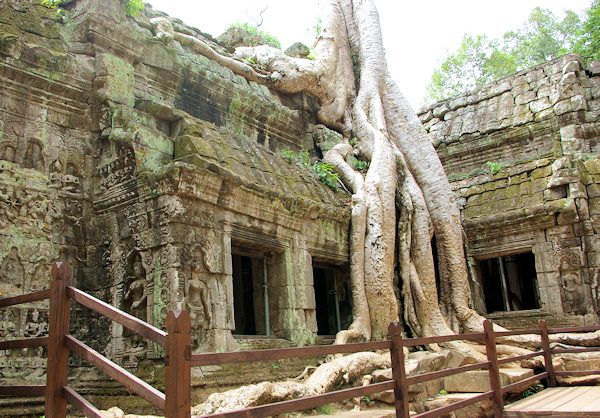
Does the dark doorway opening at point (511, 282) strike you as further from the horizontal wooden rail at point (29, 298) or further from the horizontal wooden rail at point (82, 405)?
the horizontal wooden rail at point (82, 405)

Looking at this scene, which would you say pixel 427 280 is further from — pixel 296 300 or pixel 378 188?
pixel 296 300

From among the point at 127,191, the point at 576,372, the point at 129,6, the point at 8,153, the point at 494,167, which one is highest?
the point at 129,6

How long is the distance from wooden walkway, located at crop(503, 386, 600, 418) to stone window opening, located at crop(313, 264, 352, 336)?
255 cm

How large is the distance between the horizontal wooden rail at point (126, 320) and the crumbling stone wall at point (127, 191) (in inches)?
79.3

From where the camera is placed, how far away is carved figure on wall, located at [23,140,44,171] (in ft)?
16.7

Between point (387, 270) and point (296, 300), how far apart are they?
54.9 inches

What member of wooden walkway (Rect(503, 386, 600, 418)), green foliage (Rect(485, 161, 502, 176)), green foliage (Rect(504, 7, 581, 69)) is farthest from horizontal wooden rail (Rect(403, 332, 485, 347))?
green foliage (Rect(504, 7, 581, 69))

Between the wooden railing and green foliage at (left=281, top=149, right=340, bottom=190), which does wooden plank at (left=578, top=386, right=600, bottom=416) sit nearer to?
the wooden railing

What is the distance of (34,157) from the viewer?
204 inches

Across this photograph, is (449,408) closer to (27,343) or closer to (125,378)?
(125,378)

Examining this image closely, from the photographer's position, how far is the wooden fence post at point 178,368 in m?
2.04

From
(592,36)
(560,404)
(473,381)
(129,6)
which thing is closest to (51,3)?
(129,6)

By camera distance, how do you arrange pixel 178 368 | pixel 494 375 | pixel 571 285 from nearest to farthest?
pixel 178 368 → pixel 494 375 → pixel 571 285

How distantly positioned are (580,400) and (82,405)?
448cm
